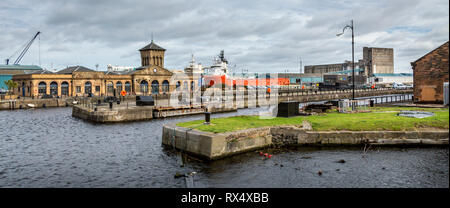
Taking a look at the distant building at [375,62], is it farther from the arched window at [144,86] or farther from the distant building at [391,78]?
the arched window at [144,86]

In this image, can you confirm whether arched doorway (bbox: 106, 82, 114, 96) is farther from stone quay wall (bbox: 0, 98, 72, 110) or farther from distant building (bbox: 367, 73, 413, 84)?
distant building (bbox: 367, 73, 413, 84)

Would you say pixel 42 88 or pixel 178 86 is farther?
pixel 178 86

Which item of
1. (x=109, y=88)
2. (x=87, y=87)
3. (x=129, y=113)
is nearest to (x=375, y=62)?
(x=109, y=88)

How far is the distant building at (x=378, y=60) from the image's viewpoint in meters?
171

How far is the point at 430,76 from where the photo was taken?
1314 inches

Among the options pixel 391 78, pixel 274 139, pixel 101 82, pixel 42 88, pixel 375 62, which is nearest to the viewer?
pixel 274 139

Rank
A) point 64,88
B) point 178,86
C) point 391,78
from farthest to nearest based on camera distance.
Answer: point 391,78 < point 178,86 < point 64,88

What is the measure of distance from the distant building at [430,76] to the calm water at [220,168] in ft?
54.5

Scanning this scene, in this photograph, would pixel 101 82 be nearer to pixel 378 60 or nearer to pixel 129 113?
pixel 129 113

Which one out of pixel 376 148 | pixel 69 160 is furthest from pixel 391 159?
pixel 69 160

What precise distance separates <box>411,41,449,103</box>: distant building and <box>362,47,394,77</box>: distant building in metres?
145

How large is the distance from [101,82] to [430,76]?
74348 mm
